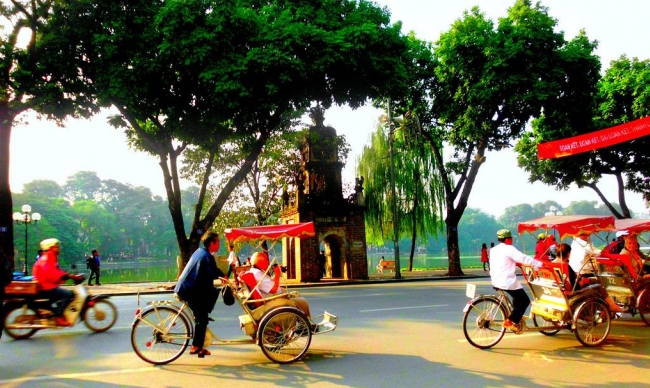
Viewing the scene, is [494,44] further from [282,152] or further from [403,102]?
[282,152]

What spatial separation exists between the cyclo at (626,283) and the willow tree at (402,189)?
23.4 meters

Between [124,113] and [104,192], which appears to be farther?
[104,192]

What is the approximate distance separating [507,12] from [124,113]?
60.2ft

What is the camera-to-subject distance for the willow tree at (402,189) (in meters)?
33.2

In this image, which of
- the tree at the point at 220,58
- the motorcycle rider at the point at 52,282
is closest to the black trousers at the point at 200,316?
the motorcycle rider at the point at 52,282

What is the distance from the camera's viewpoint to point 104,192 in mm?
88500

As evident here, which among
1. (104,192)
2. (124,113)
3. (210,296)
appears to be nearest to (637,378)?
(210,296)

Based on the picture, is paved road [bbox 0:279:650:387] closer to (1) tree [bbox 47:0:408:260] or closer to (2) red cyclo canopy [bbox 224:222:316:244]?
(2) red cyclo canopy [bbox 224:222:316:244]

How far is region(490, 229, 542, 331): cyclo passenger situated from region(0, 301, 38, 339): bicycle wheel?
25.2 ft

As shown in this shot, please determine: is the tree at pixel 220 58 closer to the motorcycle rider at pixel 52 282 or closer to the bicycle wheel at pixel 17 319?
the motorcycle rider at pixel 52 282

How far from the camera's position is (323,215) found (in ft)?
87.5

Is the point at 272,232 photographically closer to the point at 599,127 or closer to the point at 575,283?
the point at 575,283

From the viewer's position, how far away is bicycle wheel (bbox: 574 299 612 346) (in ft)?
24.9

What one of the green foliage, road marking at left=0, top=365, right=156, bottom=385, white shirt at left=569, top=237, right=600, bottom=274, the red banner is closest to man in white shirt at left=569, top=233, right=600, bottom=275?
white shirt at left=569, top=237, right=600, bottom=274
